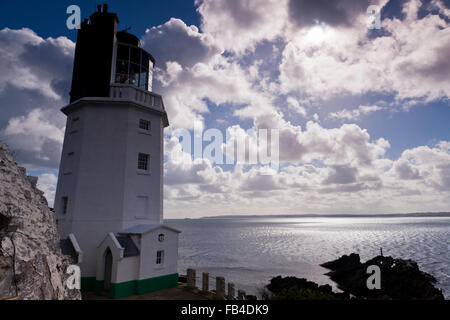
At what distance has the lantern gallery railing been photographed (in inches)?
771

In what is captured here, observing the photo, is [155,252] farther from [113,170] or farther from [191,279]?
[113,170]

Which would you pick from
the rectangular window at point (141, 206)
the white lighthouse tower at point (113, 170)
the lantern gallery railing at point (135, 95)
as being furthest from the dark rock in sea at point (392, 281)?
the lantern gallery railing at point (135, 95)

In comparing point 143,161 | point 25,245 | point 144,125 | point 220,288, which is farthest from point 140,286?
point 25,245

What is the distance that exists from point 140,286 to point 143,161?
8553 mm

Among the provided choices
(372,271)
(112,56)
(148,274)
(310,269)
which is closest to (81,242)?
(148,274)

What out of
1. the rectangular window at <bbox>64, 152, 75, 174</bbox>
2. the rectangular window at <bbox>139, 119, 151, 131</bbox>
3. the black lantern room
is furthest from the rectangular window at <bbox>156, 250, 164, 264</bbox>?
the black lantern room

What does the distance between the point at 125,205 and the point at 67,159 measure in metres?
6.01

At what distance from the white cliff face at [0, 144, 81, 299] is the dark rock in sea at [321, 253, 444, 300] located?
30.6 metres

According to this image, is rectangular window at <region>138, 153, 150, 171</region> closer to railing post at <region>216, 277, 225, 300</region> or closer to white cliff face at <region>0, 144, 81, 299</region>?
railing post at <region>216, 277, 225, 300</region>

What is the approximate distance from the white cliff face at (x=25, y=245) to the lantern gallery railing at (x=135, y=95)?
512 inches

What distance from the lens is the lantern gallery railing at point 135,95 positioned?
19578mm
